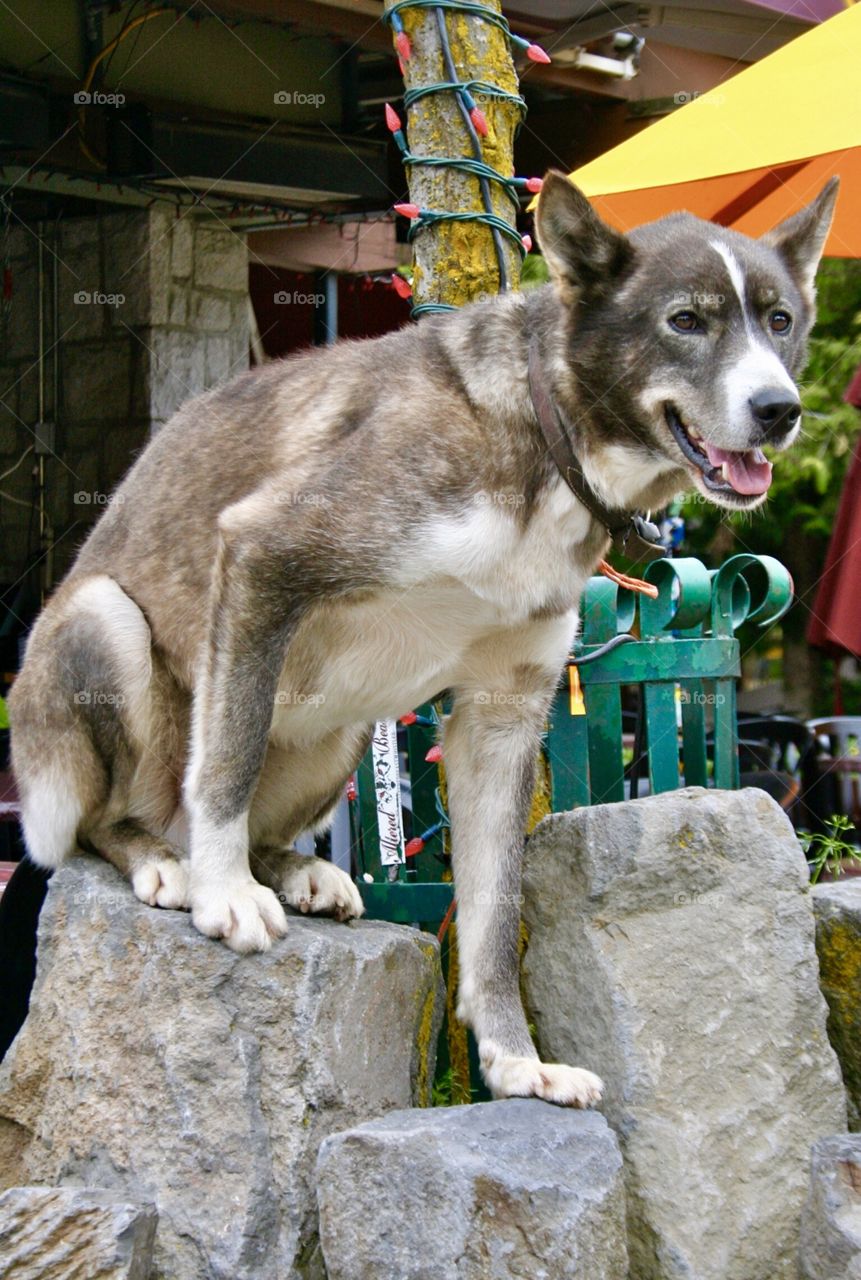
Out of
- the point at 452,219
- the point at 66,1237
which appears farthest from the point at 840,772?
the point at 66,1237

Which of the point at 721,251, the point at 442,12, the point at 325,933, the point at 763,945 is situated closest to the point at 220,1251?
the point at 325,933

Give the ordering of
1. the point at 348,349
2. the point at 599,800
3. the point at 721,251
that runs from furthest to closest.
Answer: the point at 599,800 < the point at 348,349 < the point at 721,251

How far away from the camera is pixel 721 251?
287 centimetres

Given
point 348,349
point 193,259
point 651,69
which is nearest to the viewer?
point 348,349

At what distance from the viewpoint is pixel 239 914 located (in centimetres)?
288

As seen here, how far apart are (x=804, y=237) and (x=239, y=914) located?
181cm

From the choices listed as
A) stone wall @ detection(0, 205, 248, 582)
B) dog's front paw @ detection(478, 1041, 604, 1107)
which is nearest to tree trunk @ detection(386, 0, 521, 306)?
dog's front paw @ detection(478, 1041, 604, 1107)

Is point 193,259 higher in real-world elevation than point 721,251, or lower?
higher

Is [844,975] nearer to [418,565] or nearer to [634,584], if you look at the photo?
[634,584]

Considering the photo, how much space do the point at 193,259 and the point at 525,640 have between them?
5224 millimetres

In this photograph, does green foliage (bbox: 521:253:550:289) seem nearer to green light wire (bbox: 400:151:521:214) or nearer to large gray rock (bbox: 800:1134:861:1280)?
green light wire (bbox: 400:151:521:214)

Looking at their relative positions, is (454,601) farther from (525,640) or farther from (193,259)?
(193,259)

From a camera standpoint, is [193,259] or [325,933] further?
[193,259]

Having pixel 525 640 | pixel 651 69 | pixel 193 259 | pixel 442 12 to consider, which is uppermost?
pixel 651 69
